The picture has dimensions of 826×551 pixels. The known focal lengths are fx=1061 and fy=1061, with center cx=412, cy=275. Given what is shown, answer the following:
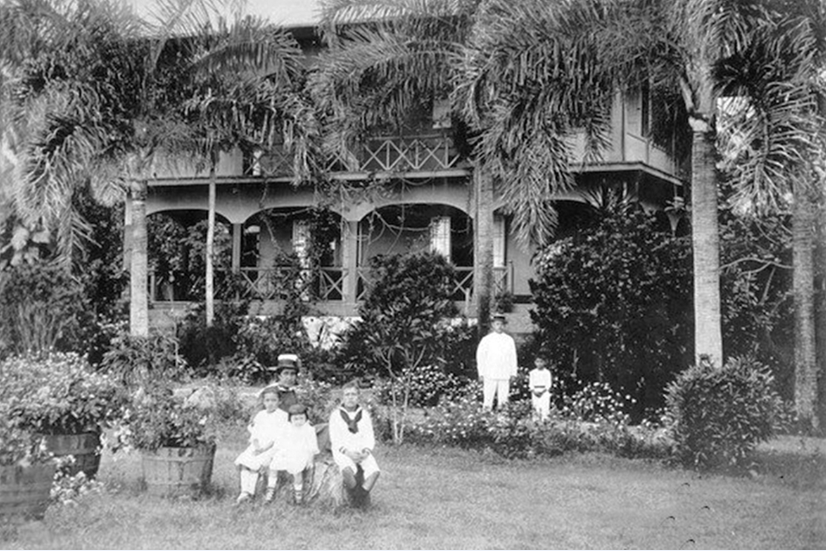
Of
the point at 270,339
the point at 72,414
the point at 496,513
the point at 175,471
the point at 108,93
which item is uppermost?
the point at 108,93

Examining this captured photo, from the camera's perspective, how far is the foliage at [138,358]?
1582 cm

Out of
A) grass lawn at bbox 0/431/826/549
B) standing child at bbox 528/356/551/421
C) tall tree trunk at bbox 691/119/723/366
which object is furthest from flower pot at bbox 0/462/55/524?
standing child at bbox 528/356/551/421

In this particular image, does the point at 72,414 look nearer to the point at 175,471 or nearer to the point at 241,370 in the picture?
the point at 175,471

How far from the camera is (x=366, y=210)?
71.9 feet

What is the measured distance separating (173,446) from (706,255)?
686 centimetres

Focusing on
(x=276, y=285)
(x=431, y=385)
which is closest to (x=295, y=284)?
(x=276, y=285)

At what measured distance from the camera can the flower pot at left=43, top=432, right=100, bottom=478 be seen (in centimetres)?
921

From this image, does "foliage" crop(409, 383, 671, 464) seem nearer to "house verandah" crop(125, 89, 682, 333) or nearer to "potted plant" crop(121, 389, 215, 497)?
"potted plant" crop(121, 389, 215, 497)

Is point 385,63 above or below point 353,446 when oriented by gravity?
above

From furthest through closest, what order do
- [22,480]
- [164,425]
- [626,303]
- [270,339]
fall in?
[270,339], [626,303], [164,425], [22,480]

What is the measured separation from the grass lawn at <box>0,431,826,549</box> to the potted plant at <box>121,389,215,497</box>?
185 mm

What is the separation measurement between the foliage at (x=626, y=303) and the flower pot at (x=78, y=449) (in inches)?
338

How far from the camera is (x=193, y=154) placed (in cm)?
1828

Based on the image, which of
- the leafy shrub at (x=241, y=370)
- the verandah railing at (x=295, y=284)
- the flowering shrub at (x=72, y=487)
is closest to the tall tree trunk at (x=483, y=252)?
the verandah railing at (x=295, y=284)
